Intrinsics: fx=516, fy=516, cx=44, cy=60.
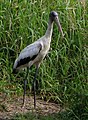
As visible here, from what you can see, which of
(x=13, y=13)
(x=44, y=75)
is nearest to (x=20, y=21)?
(x=13, y=13)

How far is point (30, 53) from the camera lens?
773 centimetres

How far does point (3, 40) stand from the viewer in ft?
29.2

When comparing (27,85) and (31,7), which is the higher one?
(31,7)

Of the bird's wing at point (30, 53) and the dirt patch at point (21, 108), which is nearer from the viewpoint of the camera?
the dirt patch at point (21, 108)

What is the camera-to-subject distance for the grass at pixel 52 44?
836 cm

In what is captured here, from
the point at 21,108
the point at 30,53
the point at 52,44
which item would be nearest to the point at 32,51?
the point at 30,53

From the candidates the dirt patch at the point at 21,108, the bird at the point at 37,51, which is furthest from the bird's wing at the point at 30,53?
the dirt patch at the point at 21,108

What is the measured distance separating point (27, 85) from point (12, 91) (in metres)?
0.40

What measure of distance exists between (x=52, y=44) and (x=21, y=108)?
5.30 ft

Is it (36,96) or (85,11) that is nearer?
(36,96)

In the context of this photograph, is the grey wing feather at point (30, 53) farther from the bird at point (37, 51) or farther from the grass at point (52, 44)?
the grass at point (52, 44)

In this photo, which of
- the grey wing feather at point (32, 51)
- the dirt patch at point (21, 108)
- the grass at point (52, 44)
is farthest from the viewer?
the grass at point (52, 44)

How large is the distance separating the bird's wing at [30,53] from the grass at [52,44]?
2.04 feet

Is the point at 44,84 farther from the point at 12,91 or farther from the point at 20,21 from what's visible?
the point at 20,21
